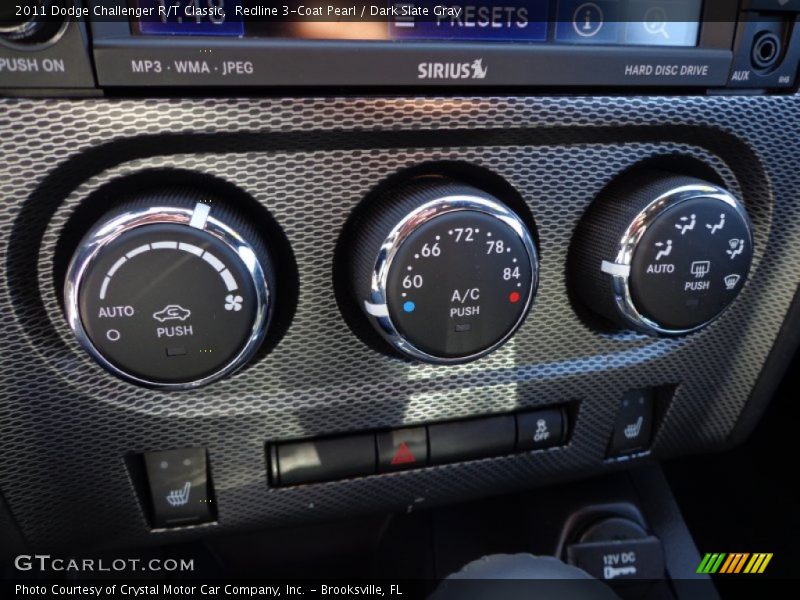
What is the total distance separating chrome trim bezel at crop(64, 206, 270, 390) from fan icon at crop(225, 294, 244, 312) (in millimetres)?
13

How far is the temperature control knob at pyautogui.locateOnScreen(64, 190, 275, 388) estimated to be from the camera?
43cm

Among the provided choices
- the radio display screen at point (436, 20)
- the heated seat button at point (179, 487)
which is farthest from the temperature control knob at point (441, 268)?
the heated seat button at point (179, 487)

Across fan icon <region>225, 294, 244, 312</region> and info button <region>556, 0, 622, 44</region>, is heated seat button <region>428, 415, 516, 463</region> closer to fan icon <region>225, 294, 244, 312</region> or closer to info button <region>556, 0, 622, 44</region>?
fan icon <region>225, 294, 244, 312</region>

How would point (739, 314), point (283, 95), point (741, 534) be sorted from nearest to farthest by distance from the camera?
point (283, 95) < point (739, 314) < point (741, 534)

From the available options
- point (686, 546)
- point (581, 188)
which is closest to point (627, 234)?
point (581, 188)

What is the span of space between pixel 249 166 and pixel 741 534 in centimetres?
77

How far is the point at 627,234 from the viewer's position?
527 millimetres

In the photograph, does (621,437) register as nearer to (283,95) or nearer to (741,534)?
(741,534)

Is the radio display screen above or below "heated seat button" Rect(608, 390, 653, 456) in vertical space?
above

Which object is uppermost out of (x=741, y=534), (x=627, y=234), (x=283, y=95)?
(x=283, y=95)

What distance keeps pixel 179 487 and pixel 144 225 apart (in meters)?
0.27

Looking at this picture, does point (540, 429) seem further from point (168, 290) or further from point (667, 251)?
point (168, 290)
